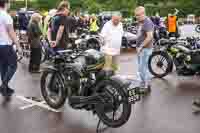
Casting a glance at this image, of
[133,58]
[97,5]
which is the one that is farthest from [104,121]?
[97,5]

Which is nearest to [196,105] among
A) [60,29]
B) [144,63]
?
[144,63]

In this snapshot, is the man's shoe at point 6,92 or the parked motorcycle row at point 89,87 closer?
the parked motorcycle row at point 89,87

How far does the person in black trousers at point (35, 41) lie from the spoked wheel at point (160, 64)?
3.08 m

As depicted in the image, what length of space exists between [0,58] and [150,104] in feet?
9.80

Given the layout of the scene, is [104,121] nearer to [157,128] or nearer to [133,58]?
Answer: [157,128]

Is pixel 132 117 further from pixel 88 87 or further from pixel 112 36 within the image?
pixel 112 36

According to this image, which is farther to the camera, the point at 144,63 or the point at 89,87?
the point at 144,63

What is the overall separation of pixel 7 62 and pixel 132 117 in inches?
107

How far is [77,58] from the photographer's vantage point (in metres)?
6.10

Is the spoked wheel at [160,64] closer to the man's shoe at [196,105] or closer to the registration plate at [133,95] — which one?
the man's shoe at [196,105]

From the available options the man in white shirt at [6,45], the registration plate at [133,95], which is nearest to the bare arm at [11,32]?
the man in white shirt at [6,45]

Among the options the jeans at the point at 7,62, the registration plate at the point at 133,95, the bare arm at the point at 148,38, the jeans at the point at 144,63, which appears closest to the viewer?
the registration plate at the point at 133,95

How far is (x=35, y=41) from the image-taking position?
1027 centimetres

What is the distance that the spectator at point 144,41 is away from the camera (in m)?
7.43
